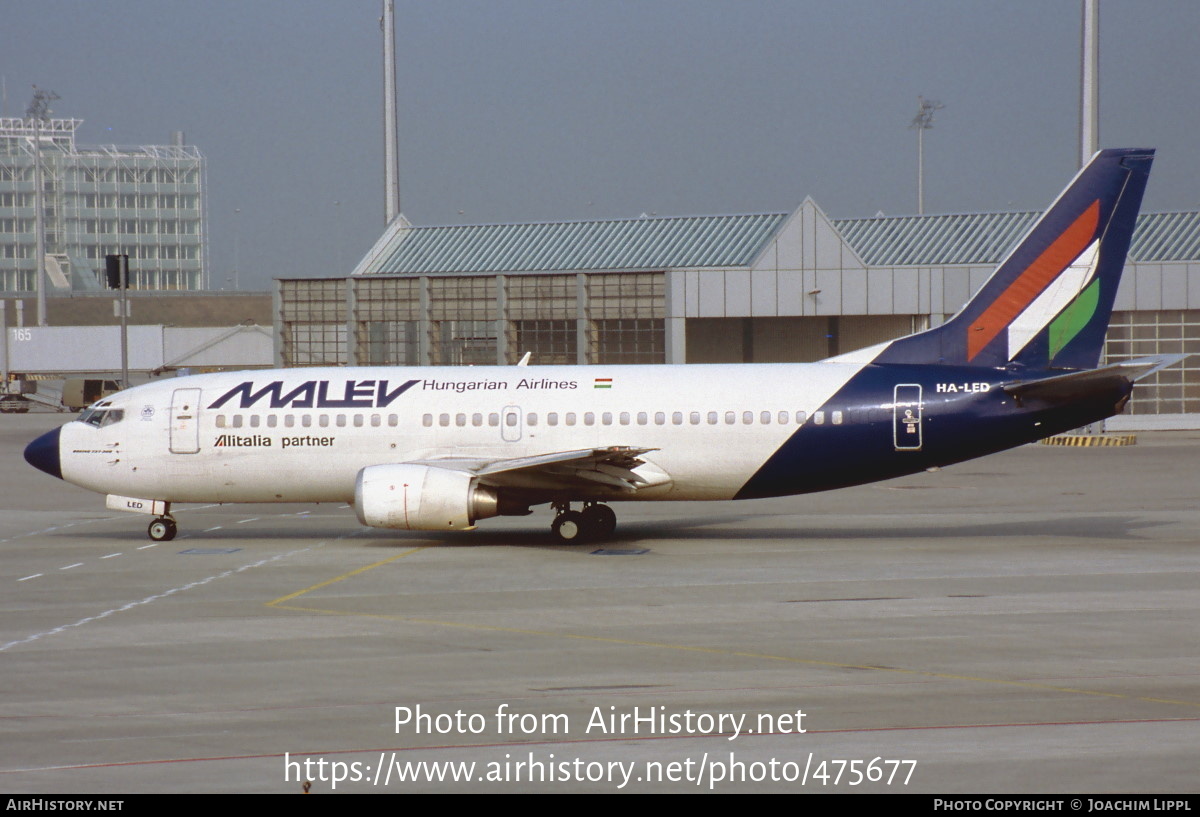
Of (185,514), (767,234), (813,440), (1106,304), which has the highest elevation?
(767,234)

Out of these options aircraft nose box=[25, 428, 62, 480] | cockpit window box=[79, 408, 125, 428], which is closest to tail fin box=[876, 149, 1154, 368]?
cockpit window box=[79, 408, 125, 428]

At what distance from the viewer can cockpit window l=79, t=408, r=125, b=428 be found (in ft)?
98.3

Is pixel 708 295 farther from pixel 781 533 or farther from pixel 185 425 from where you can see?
pixel 185 425

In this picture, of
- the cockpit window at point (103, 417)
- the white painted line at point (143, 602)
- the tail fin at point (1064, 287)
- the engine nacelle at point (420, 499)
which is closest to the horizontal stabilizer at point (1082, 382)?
the tail fin at point (1064, 287)

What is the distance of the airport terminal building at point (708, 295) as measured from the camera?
6194 centimetres

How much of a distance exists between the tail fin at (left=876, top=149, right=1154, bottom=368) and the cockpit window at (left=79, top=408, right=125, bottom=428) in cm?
1826

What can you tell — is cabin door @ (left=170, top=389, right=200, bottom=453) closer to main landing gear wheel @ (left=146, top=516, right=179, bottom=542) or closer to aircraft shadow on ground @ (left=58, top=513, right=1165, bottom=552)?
main landing gear wheel @ (left=146, top=516, right=179, bottom=542)

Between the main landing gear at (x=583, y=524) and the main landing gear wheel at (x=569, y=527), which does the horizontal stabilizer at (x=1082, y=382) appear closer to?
the main landing gear at (x=583, y=524)

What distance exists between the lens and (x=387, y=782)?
38.7 feet

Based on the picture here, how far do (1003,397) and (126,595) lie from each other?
1763cm

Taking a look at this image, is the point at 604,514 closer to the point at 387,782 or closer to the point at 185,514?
the point at 185,514

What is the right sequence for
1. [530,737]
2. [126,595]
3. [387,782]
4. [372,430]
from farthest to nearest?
[372,430] → [126,595] → [530,737] → [387,782]

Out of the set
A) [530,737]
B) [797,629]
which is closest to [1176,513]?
[797,629]

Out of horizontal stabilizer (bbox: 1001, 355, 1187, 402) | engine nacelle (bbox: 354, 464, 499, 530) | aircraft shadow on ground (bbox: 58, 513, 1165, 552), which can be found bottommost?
aircraft shadow on ground (bbox: 58, 513, 1165, 552)
